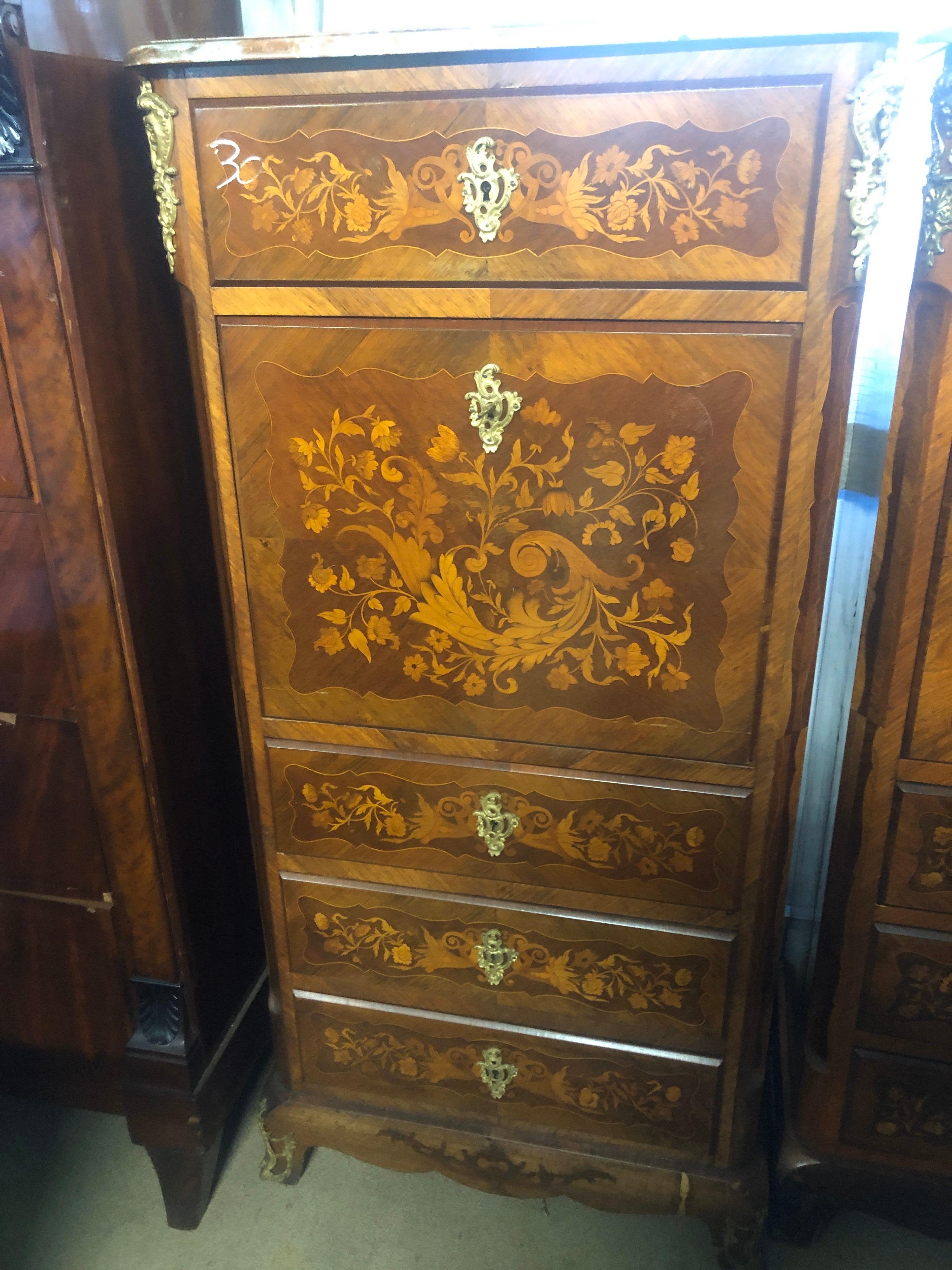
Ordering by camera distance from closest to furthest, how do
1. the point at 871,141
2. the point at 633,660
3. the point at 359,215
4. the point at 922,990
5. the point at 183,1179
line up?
the point at 871,141, the point at 359,215, the point at 633,660, the point at 922,990, the point at 183,1179

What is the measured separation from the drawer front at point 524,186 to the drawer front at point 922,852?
1.94 feet

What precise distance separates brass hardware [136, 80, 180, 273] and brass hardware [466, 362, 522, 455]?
0.35 meters

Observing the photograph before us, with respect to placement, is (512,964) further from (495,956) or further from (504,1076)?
(504,1076)

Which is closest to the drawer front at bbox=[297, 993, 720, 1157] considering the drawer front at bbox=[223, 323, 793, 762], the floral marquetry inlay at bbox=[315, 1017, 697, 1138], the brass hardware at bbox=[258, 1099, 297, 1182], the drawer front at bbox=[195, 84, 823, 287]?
the floral marquetry inlay at bbox=[315, 1017, 697, 1138]

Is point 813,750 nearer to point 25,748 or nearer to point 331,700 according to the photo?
point 331,700

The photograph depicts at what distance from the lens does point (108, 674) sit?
1131 millimetres

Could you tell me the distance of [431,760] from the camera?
1117 millimetres

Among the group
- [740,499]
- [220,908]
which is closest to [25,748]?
[220,908]

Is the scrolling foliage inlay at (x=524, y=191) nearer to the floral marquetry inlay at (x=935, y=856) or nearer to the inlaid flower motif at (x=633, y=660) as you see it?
the inlaid flower motif at (x=633, y=660)

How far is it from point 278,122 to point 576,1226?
4.98 feet

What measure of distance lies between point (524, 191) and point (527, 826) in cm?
71

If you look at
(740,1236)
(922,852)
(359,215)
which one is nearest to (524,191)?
(359,215)

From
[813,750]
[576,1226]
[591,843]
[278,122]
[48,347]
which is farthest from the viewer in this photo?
[813,750]

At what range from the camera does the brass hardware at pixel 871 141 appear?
78 cm
